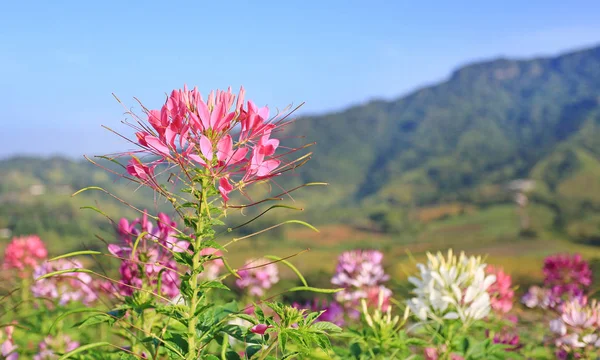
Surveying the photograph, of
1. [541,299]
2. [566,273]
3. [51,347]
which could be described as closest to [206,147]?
[51,347]

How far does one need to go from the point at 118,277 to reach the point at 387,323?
1.60 meters

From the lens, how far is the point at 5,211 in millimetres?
140375

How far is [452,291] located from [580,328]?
1374mm

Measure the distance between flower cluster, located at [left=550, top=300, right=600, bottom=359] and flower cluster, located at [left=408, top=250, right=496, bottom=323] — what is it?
44.0 inches

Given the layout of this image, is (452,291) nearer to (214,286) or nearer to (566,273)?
(214,286)

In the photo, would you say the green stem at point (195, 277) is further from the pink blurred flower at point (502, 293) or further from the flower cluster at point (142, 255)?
the pink blurred flower at point (502, 293)

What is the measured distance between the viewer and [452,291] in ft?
11.8

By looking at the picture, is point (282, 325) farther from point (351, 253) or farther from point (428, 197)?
point (428, 197)

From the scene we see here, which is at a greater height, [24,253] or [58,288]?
[24,253]

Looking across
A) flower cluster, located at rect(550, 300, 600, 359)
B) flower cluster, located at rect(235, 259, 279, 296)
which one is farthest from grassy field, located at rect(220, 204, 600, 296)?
flower cluster, located at rect(550, 300, 600, 359)

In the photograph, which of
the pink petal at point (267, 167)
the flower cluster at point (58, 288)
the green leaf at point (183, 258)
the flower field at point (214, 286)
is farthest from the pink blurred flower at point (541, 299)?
the green leaf at point (183, 258)

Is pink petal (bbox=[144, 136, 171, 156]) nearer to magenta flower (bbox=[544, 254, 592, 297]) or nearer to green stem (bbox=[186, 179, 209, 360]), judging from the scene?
green stem (bbox=[186, 179, 209, 360])

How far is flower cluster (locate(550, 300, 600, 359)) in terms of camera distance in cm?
417

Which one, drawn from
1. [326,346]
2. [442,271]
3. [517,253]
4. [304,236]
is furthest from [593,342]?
[304,236]
